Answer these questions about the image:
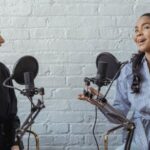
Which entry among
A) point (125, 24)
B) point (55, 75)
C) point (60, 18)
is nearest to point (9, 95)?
point (55, 75)

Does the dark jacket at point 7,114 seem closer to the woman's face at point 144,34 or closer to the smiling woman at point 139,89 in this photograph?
the smiling woman at point 139,89

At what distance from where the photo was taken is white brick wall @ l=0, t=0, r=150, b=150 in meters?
1.91

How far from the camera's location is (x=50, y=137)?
6.57 ft

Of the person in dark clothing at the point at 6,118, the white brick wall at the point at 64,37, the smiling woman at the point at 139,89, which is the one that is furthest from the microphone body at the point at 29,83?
the white brick wall at the point at 64,37

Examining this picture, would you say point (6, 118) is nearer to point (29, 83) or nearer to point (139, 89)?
point (29, 83)

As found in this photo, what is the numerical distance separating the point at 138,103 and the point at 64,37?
575mm

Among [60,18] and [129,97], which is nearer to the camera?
[129,97]

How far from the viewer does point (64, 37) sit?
193 centimetres

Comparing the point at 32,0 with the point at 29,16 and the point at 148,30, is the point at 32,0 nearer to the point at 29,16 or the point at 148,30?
the point at 29,16

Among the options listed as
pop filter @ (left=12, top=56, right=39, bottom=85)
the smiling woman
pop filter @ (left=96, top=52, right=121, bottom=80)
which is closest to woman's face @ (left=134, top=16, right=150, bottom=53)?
the smiling woman

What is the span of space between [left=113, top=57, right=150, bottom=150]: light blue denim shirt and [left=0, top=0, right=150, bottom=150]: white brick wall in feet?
1.17

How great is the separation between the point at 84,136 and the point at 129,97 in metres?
0.51

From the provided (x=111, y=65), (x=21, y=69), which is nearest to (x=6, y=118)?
(x=21, y=69)

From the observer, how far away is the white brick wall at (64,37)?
191 cm
